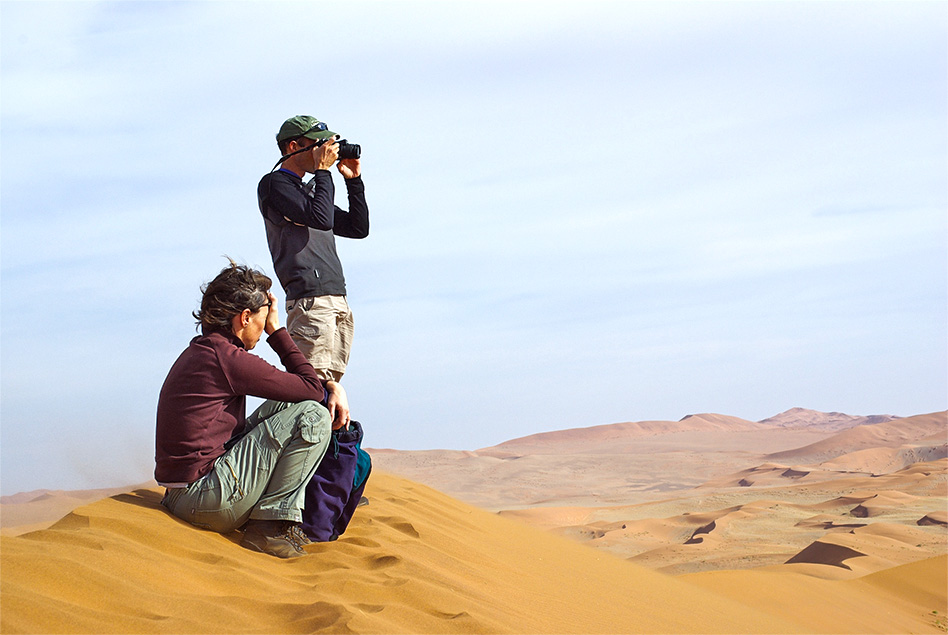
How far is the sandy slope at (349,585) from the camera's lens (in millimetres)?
2545

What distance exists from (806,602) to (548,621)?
3594mm

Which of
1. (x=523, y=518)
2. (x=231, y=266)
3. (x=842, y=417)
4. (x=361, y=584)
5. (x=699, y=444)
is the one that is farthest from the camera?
(x=842, y=417)

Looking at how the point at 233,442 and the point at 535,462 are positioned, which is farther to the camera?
the point at 535,462

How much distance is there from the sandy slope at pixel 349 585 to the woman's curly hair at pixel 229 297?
33.7 inches

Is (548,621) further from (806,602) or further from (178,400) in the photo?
(806,602)

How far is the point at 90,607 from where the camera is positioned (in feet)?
8.17

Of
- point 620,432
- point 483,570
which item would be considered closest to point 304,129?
point 483,570

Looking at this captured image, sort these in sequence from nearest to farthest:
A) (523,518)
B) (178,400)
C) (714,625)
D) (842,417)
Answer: (178,400)
(714,625)
(523,518)
(842,417)

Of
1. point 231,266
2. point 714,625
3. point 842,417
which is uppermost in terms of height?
point 231,266

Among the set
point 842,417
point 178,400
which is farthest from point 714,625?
point 842,417

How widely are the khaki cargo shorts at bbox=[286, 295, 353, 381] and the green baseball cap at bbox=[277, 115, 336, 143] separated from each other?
96cm

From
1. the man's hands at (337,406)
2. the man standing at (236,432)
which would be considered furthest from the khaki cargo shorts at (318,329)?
the man standing at (236,432)

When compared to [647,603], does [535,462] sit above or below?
below

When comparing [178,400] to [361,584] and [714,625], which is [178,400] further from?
[714,625]
